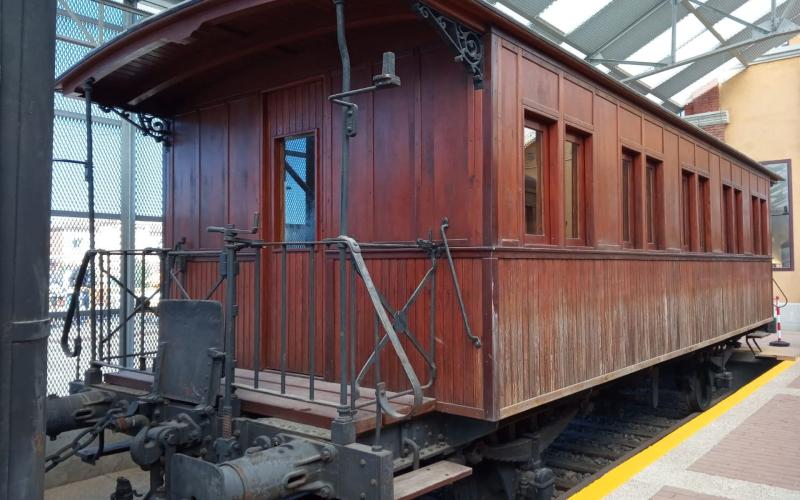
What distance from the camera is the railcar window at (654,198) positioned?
23.5ft

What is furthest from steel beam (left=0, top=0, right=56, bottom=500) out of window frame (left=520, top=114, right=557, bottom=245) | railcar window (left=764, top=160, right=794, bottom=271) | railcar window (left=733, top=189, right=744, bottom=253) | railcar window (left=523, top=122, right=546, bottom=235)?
railcar window (left=764, top=160, right=794, bottom=271)

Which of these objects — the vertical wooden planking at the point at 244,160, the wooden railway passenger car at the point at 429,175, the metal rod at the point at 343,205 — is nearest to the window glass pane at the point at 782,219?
the wooden railway passenger car at the point at 429,175

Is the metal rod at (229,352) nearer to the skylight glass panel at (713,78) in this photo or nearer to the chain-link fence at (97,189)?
the chain-link fence at (97,189)

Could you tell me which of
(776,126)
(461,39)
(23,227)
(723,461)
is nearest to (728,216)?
(723,461)

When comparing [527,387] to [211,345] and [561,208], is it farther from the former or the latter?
[211,345]

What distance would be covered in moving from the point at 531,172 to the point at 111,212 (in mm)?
4127

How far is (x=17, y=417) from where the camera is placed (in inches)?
83.8

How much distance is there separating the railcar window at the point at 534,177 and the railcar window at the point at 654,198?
8.46ft

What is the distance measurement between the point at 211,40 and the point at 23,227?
10.5ft

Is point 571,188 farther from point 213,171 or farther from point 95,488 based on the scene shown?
point 95,488

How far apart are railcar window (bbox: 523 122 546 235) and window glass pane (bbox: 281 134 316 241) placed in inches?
67.6

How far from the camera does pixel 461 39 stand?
4195 millimetres

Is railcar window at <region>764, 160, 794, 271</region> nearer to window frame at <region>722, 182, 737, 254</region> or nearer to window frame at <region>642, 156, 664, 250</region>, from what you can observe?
window frame at <region>722, 182, 737, 254</region>

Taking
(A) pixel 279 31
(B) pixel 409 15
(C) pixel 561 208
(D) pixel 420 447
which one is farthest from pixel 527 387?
(A) pixel 279 31
